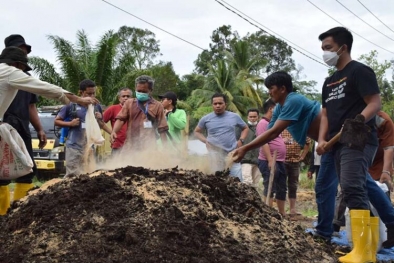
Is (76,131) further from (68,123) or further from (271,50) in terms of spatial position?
(271,50)

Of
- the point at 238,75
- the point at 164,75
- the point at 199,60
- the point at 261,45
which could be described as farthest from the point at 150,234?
the point at 261,45

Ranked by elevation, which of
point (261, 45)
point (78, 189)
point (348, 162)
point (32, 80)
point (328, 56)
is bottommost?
point (78, 189)

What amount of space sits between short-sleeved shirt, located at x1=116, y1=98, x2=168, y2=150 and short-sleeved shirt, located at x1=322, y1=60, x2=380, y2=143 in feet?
10.1

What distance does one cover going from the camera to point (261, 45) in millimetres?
57781

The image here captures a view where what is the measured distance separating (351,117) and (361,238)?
Result: 1097 millimetres

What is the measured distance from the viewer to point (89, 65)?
2275 centimetres

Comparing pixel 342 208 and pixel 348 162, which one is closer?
pixel 348 162

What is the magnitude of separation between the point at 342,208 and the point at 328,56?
2822mm

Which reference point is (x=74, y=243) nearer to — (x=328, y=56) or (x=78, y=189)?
(x=78, y=189)

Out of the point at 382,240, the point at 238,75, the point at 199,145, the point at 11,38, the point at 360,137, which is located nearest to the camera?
the point at 360,137

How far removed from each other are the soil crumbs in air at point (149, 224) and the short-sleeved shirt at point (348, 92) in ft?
3.56

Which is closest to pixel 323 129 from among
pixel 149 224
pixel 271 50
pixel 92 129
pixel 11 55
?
pixel 149 224

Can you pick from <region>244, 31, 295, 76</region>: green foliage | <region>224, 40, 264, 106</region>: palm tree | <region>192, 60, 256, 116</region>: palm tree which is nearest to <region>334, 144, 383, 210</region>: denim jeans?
<region>192, 60, 256, 116</region>: palm tree

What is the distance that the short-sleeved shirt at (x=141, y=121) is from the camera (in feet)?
24.5
